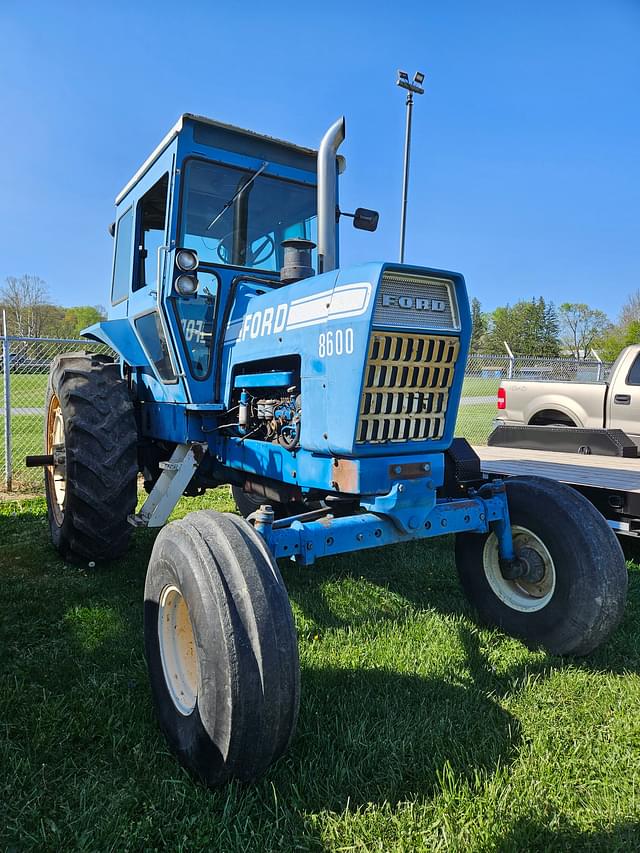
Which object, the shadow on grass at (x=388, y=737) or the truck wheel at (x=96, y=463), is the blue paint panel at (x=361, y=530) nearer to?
the shadow on grass at (x=388, y=737)

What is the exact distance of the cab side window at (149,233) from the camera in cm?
399

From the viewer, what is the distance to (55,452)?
4.36 metres

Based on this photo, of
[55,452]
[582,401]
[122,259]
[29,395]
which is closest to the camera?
[55,452]

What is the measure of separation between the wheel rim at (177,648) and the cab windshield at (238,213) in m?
2.05

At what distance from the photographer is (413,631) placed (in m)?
3.27

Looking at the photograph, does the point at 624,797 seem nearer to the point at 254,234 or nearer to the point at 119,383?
the point at 254,234

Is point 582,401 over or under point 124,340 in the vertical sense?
under

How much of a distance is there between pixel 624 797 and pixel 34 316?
42480 mm

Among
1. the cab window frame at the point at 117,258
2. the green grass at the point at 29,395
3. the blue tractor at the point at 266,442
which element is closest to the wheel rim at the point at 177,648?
the blue tractor at the point at 266,442

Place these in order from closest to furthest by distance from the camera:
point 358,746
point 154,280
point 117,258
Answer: point 358,746
point 154,280
point 117,258

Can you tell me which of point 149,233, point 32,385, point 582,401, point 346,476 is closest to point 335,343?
point 346,476

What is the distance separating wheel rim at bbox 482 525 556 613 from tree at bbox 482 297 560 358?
66.1m

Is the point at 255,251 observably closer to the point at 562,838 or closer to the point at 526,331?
the point at 562,838

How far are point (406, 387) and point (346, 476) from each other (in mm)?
465
